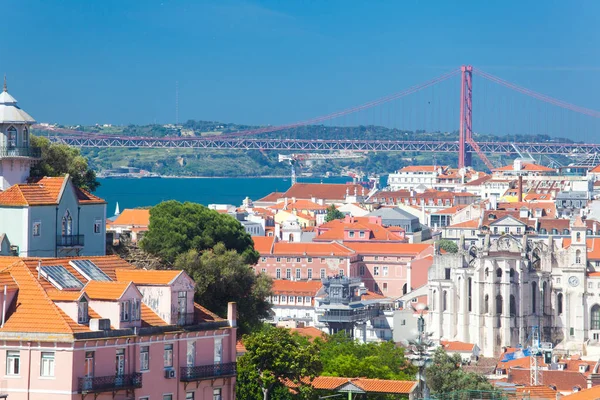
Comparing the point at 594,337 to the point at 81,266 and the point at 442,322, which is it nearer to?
the point at 442,322

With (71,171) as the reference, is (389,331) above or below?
below

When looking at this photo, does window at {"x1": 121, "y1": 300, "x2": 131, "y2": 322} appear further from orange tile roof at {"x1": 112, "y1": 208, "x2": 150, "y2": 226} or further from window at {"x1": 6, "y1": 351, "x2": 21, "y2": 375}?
orange tile roof at {"x1": 112, "y1": 208, "x2": 150, "y2": 226}

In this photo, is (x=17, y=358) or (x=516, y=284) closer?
(x=17, y=358)

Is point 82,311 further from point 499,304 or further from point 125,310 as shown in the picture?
point 499,304

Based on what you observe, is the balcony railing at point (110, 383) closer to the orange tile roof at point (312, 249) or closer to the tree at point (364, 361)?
the tree at point (364, 361)

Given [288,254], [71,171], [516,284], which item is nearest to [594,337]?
[516,284]

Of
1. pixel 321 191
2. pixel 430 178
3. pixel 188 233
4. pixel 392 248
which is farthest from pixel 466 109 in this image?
pixel 188 233

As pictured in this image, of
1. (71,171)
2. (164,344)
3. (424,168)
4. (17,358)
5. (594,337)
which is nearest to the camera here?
(17,358)

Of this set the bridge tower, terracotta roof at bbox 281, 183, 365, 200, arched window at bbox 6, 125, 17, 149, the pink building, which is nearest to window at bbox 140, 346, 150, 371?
the pink building
